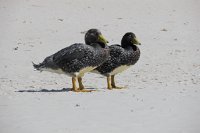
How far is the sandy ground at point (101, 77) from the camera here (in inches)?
402

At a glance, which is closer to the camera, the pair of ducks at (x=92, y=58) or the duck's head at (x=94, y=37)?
the pair of ducks at (x=92, y=58)

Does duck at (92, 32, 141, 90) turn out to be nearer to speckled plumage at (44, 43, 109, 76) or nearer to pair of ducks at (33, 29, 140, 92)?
pair of ducks at (33, 29, 140, 92)

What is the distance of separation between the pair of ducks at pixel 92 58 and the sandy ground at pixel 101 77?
0.57m

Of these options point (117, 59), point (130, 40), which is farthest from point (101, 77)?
A: point (117, 59)

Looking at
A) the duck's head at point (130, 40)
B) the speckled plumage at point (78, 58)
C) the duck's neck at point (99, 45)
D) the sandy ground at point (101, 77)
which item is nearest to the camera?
the sandy ground at point (101, 77)

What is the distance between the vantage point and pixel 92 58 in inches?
548

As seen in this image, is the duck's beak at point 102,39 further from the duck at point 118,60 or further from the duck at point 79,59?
the duck at point 118,60

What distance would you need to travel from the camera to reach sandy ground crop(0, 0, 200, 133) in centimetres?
1022

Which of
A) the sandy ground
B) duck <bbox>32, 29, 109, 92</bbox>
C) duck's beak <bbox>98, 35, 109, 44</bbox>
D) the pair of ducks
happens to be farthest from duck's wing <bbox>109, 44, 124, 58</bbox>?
the sandy ground

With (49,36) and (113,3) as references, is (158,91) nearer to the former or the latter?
(49,36)

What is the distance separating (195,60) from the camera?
64.7ft

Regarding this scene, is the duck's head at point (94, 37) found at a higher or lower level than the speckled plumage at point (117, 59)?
higher

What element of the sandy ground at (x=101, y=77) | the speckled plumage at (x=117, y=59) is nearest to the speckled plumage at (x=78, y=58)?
the speckled plumage at (x=117, y=59)

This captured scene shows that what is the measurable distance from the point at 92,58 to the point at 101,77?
3.44m
